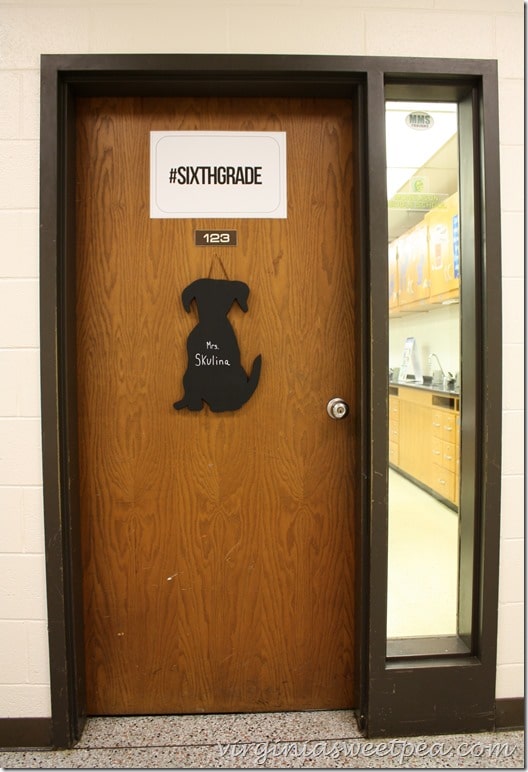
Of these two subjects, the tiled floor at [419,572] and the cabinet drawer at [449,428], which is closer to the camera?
the tiled floor at [419,572]

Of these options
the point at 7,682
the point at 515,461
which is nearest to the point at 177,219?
the point at 515,461

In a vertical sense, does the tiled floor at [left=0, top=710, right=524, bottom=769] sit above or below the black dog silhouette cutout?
below

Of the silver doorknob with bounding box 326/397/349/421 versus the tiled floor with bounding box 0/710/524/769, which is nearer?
the tiled floor with bounding box 0/710/524/769

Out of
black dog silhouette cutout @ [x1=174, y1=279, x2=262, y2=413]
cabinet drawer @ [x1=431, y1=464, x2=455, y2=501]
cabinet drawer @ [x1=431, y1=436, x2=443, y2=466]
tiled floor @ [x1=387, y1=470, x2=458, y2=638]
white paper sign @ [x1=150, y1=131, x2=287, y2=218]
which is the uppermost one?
white paper sign @ [x1=150, y1=131, x2=287, y2=218]

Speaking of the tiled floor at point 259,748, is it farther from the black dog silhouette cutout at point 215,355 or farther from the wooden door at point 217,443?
the black dog silhouette cutout at point 215,355

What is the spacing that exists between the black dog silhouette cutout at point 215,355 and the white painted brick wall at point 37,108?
1.59 feet

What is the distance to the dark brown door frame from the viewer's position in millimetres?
1378

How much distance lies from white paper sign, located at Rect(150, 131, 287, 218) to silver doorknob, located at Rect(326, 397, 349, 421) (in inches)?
27.9

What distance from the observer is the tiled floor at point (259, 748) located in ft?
4.46

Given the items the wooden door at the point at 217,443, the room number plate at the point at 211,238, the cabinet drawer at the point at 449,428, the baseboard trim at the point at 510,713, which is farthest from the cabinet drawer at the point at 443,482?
the room number plate at the point at 211,238

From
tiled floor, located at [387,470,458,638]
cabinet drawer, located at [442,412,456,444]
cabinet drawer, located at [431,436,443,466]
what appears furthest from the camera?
cabinet drawer, located at [431,436,443,466]

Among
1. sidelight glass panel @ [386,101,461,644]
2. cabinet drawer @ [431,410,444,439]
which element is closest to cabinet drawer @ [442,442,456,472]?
sidelight glass panel @ [386,101,461,644]

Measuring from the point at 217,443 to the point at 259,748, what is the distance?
0.95 meters

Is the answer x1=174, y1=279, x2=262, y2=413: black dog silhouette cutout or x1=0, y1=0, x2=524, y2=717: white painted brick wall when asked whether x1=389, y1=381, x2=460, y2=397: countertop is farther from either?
x1=174, y1=279, x2=262, y2=413: black dog silhouette cutout
